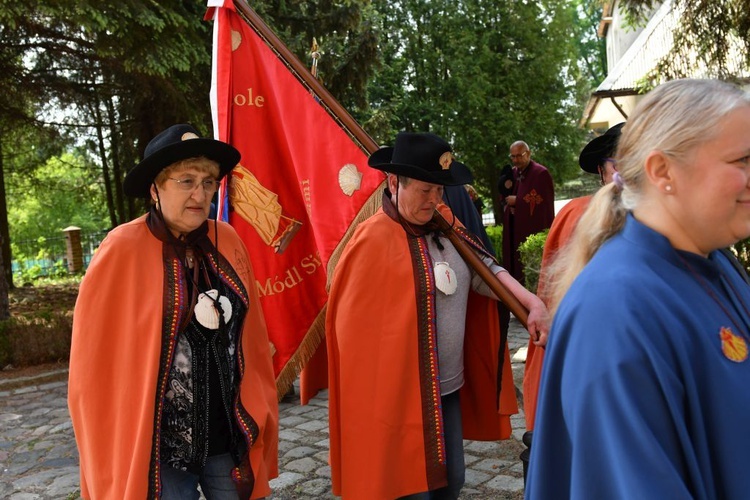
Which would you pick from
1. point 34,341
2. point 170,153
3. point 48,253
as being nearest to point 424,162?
point 170,153

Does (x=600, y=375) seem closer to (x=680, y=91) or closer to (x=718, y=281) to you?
(x=718, y=281)

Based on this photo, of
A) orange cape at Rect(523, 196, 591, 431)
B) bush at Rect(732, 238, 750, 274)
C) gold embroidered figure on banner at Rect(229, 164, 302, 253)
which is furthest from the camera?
bush at Rect(732, 238, 750, 274)

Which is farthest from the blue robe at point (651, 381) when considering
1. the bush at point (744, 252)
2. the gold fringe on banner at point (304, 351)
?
the bush at point (744, 252)

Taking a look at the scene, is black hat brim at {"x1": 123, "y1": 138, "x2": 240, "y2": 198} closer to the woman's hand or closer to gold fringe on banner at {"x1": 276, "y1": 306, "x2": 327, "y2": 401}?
the woman's hand

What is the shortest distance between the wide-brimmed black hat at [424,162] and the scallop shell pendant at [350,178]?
84cm

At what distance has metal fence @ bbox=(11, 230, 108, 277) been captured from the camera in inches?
1117

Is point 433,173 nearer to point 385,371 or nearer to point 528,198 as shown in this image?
point 385,371

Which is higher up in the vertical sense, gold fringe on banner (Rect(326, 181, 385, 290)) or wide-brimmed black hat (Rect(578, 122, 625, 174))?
wide-brimmed black hat (Rect(578, 122, 625, 174))

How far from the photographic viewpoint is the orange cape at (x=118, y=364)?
9.86ft

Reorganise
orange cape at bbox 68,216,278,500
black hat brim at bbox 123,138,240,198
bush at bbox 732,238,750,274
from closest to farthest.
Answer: orange cape at bbox 68,216,278,500 < black hat brim at bbox 123,138,240,198 < bush at bbox 732,238,750,274

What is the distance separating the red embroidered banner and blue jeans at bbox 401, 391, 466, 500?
1239 mm

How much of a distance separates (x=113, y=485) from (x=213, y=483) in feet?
1.38

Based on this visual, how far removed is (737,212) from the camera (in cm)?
166

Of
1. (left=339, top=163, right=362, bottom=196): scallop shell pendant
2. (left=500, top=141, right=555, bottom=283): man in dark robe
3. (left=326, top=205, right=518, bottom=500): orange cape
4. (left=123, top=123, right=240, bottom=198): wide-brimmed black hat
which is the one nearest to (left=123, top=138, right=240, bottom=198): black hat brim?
(left=123, top=123, right=240, bottom=198): wide-brimmed black hat
